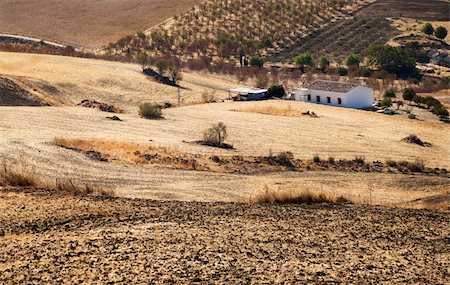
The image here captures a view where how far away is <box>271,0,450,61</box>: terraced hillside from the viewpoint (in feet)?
338

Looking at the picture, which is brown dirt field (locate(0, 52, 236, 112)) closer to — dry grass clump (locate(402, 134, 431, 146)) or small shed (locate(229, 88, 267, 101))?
small shed (locate(229, 88, 267, 101))

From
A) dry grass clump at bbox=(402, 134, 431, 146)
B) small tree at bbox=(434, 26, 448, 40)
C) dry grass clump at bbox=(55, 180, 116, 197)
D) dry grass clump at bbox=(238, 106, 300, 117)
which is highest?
small tree at bbox=(434, 26, 448, 40)

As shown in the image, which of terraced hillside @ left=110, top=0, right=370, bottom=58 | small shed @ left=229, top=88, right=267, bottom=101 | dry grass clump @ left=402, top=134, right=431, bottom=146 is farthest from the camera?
terraced hillside @ left=110, top=0, right=370, bottom=58

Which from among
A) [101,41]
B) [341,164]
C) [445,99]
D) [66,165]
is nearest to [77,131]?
[66,165]

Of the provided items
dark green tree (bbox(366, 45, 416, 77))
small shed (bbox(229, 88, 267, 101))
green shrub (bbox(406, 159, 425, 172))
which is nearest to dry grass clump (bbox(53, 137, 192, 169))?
green shrub (bbox(406, 159, 425, 172))

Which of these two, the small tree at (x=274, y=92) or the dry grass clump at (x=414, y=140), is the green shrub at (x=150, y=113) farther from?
the small tree at (x=274, y=92)

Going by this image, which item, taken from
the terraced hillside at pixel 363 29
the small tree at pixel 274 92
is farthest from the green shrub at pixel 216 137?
the terraced hillside at pixel 363 29

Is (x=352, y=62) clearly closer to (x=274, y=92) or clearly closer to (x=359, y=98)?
(x=274, y=92)

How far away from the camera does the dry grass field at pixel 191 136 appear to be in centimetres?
2730

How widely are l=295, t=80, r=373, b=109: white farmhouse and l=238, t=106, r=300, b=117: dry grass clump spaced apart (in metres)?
6.66

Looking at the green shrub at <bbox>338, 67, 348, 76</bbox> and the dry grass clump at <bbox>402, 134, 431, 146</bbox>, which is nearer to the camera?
the dry grass clump at <bbox>402, 134, 431, 146</bbox>

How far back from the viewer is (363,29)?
11188 cm

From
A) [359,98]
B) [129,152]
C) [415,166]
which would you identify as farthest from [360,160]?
[359,98]

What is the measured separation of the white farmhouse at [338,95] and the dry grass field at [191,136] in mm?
3405
